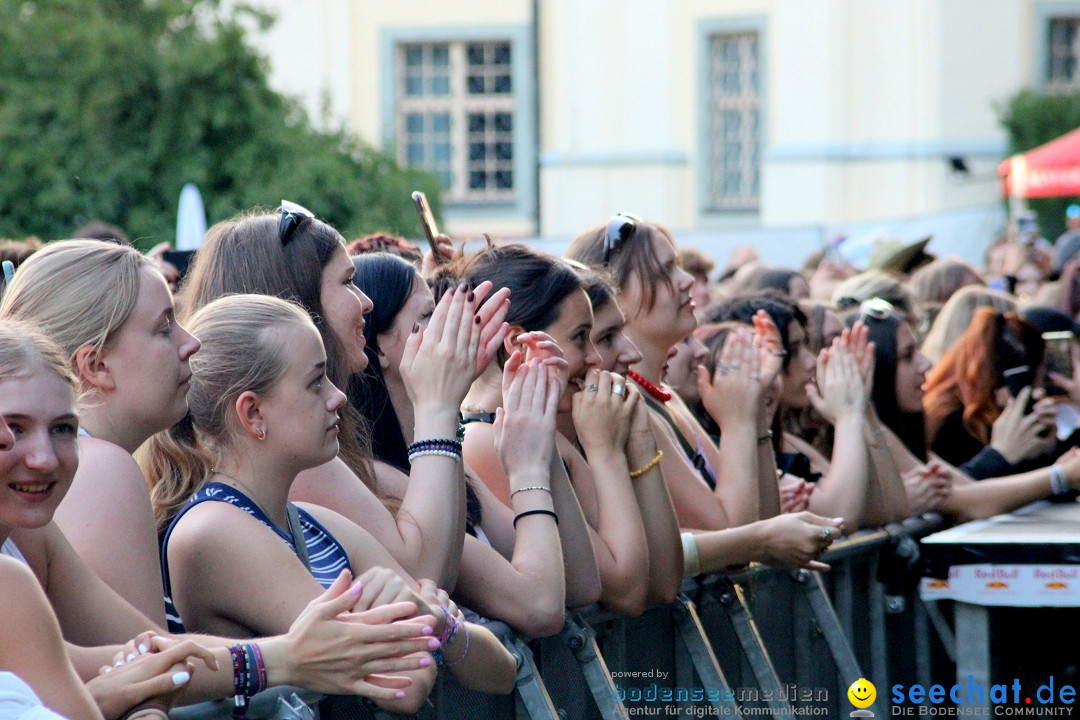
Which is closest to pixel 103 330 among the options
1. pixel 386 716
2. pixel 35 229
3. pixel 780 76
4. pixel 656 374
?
pixel 386 716

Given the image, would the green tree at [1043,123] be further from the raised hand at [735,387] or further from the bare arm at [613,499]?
the bare arm at [613,499]

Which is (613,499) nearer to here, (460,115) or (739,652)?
(739,652)

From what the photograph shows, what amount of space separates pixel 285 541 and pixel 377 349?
0.87m

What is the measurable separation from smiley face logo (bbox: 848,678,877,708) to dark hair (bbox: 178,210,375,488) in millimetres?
1670

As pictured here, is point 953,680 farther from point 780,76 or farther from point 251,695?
point 780,76

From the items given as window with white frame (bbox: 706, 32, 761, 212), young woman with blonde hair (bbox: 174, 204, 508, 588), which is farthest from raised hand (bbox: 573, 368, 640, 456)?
window with white frame (bbox: 706, 32, 761, 212)

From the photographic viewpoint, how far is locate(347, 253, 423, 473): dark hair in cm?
332

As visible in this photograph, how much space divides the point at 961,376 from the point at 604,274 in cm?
220

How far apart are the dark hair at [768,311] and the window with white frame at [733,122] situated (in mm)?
17163

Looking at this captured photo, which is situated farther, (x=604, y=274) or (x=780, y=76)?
(x=780, y=76)

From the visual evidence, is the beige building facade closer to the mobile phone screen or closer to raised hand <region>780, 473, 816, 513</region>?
the mobile phone screen

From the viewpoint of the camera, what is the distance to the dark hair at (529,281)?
3469mm

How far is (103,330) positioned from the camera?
100 inches

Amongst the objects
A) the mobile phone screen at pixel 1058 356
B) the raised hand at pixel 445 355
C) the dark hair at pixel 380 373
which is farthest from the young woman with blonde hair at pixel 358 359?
the mobile phone screen at pixel 1058 356
